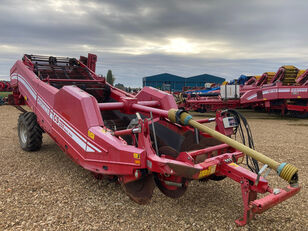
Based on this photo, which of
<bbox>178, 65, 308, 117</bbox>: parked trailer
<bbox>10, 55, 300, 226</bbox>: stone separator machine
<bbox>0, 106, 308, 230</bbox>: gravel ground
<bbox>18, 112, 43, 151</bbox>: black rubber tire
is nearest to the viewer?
<bbox>10, 55, 300, 226</bbox>: stone separator machine

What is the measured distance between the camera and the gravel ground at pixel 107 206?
261 cm

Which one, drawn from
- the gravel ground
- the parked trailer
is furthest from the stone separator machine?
the parked trailer

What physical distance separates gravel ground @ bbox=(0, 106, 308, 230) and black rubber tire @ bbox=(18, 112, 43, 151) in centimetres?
74

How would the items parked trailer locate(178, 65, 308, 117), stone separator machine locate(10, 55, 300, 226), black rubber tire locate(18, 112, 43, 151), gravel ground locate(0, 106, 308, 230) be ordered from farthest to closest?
parked trailer locate(178, 65, 308, 117) → black rubber tire locate(18, 112, 43, 151) → gravel ground locate(0, 106, 308, 230) → stone separator machine locate(10, 55, 300, 226)

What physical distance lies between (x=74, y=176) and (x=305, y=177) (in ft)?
11.6

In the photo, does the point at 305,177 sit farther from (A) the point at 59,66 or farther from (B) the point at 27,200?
(A) the point at 59,66

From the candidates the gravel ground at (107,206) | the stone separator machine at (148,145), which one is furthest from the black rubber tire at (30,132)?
the gravel ground at (107,206)

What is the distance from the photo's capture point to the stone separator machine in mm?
2395

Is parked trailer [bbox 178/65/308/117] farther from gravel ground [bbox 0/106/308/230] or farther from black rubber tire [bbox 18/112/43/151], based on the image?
black rubber tire [bbox 18/112/43/151]

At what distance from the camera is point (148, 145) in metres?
2.65

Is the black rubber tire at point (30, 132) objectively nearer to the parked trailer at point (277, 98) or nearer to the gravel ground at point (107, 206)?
the gravel ground at point (107, 206)

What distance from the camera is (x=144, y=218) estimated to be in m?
2.73

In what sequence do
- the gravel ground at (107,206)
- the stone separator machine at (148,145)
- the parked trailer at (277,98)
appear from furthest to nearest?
the parked trailer at (277,98) → the gravel ground at (107,206) → the stone separator machine at (148,145)

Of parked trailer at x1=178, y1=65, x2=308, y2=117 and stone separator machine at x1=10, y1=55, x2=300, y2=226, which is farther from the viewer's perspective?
parked trailer at x1=178, y1=65, x2=308, y2=117
